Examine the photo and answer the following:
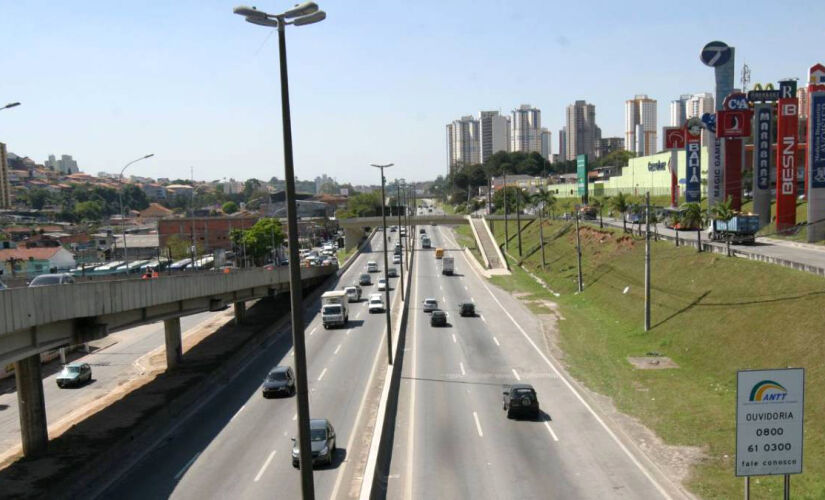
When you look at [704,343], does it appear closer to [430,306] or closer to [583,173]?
[430,306]

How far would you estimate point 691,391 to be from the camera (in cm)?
3338

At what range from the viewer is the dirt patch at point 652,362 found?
127 ft

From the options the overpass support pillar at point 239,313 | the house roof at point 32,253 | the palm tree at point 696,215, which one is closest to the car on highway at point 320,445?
the palm tree at point 696,215

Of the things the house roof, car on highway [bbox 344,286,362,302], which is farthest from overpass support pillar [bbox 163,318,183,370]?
the house roof

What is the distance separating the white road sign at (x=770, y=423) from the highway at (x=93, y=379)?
29362 mm

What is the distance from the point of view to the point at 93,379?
49656 mm

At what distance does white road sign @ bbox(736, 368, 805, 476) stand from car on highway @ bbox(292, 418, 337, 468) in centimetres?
1353

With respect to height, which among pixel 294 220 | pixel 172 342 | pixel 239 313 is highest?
pixel 294 220

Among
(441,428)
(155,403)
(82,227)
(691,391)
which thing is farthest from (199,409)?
(82,227)

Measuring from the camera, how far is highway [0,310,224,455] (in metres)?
39.3

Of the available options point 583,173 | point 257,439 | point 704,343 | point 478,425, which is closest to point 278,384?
point 257,439

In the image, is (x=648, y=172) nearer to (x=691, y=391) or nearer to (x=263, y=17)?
(x=691, y=391)

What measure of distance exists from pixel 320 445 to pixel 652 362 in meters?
22.2

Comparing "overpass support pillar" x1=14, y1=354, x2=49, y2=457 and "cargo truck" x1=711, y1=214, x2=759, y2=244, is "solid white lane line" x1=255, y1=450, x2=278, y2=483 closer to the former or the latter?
"overpass support pillar" x1=14, y1=354, x2=49, y2=457
